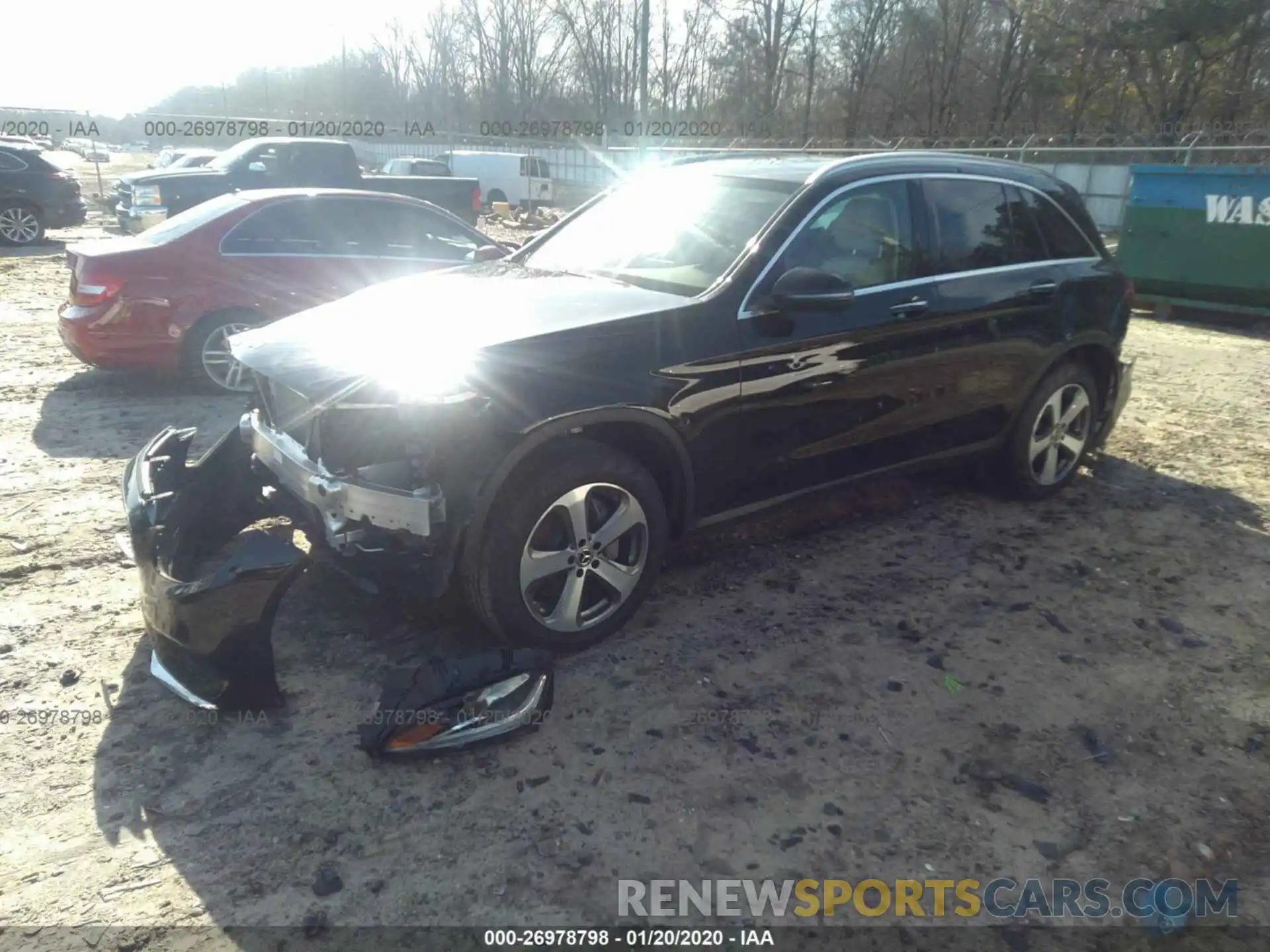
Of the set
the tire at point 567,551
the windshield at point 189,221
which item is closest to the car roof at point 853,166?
the tire at point 567,551

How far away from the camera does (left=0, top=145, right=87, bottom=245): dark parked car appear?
1552 cm

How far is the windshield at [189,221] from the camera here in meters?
7.02

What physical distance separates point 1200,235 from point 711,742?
11103 mm

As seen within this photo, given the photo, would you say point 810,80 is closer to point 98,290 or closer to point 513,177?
point 513,177

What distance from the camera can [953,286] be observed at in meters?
4.63

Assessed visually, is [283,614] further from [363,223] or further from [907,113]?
[907,113]

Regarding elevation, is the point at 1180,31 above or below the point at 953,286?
above

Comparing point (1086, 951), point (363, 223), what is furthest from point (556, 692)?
point (363, 223)

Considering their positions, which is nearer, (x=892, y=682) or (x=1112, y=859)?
(x=1112, y=859)

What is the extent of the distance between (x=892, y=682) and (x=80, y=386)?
22.0 ft

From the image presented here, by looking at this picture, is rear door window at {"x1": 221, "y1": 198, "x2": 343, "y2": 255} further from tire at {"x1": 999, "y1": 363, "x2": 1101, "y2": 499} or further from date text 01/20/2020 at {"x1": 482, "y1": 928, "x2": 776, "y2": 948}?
date text 01/20/2020 at {"x1": 482, "y1": 928, "x2": 776, "y2": 948}

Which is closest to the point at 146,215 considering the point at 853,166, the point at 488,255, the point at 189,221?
the point at 189,221

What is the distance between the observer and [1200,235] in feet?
36.9

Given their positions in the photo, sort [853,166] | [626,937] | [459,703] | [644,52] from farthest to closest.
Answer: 1. [644,52]
2. [853,166]
3. [459,703]
4. [626,937]
